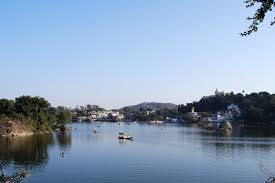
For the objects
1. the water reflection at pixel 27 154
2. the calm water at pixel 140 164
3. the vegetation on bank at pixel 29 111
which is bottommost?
the calm water at pixel 140 164

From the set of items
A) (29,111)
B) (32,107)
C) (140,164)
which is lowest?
(140,164)

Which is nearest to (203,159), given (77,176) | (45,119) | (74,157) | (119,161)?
(119,161)

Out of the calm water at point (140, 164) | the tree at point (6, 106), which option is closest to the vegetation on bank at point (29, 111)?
the tree at point (6, 106)

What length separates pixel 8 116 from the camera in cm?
9731

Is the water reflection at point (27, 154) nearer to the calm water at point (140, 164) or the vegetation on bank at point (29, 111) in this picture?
the calm water at point (140, 164)

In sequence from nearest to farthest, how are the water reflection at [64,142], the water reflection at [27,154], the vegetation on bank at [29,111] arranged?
the water reflection at [27,154] < the water reflection at [64,142] < the vegetation on bank at [29,111]

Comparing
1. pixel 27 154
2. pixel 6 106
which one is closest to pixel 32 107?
pixel 6 106

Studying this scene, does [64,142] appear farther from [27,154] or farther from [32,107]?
[32,107]

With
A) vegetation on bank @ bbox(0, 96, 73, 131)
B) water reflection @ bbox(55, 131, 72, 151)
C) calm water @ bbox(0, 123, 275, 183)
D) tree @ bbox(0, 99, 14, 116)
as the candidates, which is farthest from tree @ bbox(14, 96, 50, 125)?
calm water @ bbox(0, 123, 275, 183)

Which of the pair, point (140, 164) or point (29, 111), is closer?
point (140, 164)

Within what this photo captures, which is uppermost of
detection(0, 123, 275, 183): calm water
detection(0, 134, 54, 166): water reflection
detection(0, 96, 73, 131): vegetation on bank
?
detection(0, 96, 73, 131): vegetation on bank

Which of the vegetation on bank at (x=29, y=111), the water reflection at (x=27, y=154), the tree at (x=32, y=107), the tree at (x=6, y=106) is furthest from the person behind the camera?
the tree at (x=32, y=107)

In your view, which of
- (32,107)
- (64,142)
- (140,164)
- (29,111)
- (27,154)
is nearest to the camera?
(140,164)

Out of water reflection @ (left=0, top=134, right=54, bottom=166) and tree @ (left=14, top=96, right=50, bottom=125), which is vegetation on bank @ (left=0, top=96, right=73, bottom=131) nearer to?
tree @ (left=14, top=96, right=50, bottom=125)
